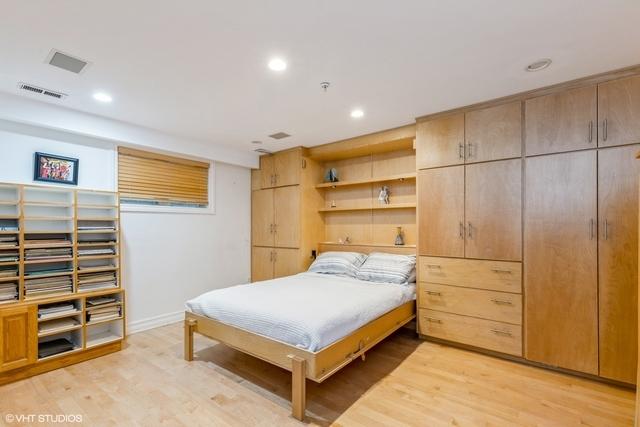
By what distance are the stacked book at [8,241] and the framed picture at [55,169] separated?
657 millimetres

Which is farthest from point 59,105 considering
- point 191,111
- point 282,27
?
point 282,27

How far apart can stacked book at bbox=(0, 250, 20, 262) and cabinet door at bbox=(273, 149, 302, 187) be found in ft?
9.60

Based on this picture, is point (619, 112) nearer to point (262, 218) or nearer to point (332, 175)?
point (332, 175)

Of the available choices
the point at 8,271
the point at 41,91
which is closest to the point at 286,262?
the point at 8,271

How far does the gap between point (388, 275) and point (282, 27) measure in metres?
2.61

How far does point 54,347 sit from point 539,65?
4.63 meters

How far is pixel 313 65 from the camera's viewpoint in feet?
7.26

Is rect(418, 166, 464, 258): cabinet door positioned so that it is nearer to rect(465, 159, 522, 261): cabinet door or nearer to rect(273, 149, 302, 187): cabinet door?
rect(465, 159, 522, 261): cabinet door

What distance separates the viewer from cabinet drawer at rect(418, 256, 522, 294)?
2783mm

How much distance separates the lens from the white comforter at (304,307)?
2152 millimetres

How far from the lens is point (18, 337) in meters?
2.51

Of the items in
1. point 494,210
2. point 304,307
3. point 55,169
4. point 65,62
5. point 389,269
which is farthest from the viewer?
point 389,269

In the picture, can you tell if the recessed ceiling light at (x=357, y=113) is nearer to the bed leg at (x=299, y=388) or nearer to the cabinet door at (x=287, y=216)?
the cabinet door at (x=287, y=216)

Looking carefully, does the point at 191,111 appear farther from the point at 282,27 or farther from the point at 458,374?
the point at 458,374
